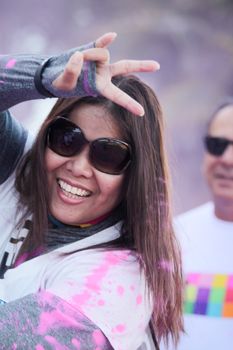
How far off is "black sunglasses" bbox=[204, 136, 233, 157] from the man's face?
1 cm

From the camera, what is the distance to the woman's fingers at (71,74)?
950 mm

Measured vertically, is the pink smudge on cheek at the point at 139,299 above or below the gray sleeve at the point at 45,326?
below

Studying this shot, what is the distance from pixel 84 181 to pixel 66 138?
94mm

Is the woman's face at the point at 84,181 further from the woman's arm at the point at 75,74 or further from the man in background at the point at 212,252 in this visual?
the man in background at the point at 212,252

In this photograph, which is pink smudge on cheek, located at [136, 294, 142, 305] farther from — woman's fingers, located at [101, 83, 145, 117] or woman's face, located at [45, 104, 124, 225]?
woman's fingers, located at [101, 83, 145, 117]

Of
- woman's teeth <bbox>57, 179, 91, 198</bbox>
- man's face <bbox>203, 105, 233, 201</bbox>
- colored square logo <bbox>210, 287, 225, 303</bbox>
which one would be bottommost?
colored square logo <bbox>210, 287, 225, 303</bbox>

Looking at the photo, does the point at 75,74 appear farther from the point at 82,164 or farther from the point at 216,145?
the point at 216,145

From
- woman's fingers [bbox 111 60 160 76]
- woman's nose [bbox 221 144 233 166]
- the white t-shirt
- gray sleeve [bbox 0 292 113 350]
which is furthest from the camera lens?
woman's nose [bbox 221 144 233 166]

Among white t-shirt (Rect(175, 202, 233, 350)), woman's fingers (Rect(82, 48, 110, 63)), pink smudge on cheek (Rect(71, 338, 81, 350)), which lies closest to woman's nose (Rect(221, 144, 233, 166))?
white t-shirt (Rect(175, 202, 233, 350))

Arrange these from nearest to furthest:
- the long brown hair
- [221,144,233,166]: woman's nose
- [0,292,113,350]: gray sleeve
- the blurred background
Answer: [0,292,113,350]: gray sleeve, the long brown hair, [221,144,233,166]: woman's nose, the blurred background

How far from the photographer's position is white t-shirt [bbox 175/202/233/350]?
184 cm

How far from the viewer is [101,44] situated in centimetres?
98

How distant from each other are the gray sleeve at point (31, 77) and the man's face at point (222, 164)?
1.12m

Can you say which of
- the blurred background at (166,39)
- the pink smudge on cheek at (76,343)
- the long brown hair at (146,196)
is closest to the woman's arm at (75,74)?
the long brown hair at (146,196)
